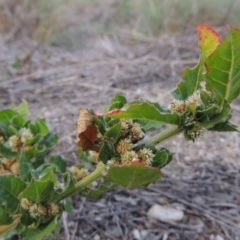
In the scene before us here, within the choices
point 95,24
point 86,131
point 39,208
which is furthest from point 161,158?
point 95,24

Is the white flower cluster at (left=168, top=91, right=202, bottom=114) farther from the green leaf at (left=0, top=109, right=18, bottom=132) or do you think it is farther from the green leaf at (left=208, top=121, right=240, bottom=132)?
the green leaf at (left=0, top=109, right=18, bottom=132)

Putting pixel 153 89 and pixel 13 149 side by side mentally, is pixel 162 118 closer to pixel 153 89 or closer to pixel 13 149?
pixel 13 149

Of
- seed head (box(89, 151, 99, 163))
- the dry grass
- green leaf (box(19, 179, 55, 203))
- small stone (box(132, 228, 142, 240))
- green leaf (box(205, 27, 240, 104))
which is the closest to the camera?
green leaf (box(205, 27, 240, 104))

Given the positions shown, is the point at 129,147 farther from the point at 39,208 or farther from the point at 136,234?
the point at 136,234

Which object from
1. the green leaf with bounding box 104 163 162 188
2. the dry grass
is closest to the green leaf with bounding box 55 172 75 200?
the green leaf with bounding box 104 163 162 188

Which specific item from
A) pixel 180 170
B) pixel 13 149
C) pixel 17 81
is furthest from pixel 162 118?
pixel 17 81
